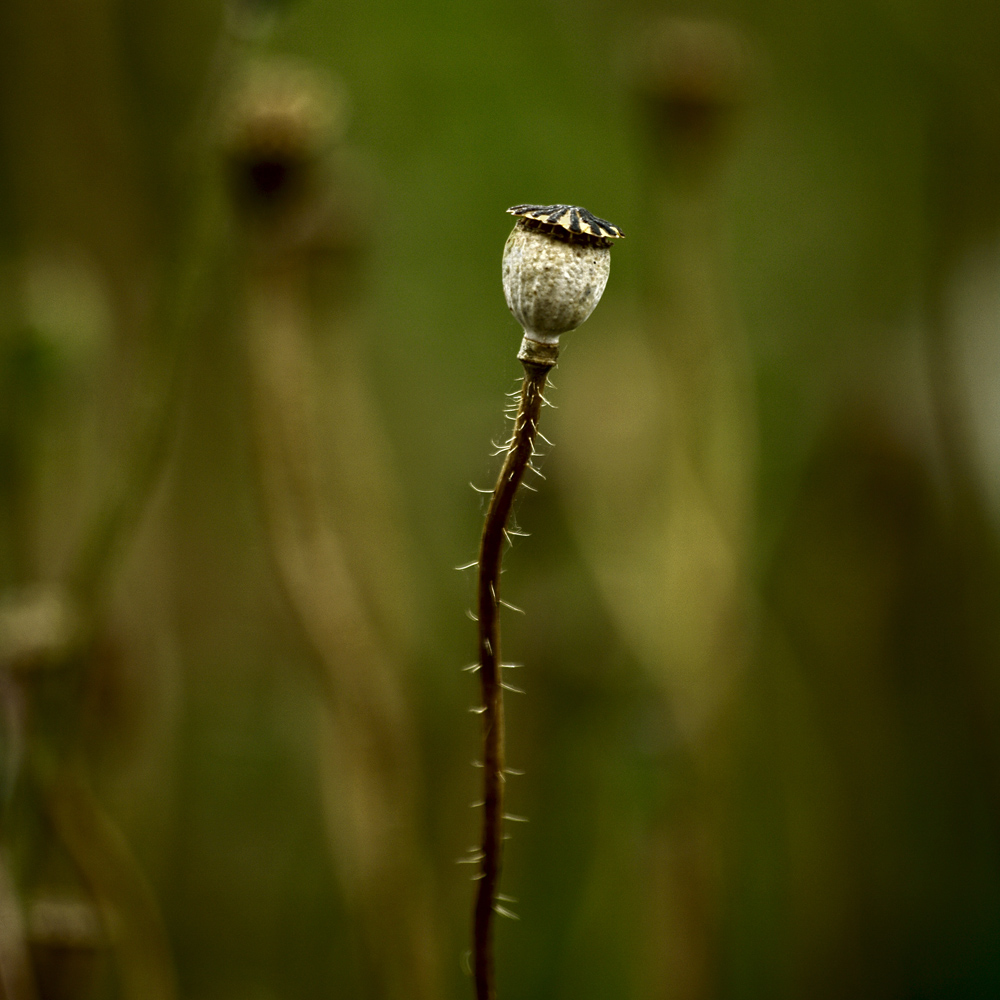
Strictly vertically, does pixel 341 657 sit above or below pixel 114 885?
above

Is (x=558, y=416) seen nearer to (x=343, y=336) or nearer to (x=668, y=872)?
(x=343, y=336)

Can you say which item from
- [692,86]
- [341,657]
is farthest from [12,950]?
[692,86]

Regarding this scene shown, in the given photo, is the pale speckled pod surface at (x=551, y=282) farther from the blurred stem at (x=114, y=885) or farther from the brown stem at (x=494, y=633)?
the blurred stem at (x=114, y=885)

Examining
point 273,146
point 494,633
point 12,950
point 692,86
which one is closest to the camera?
point 494,633

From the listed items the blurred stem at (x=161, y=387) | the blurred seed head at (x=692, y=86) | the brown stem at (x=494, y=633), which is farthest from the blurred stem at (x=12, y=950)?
the blurred seed head at (x=692, y=86)

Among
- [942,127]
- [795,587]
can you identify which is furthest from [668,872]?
[942,127]

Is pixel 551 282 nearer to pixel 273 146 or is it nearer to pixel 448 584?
pixel 273 146

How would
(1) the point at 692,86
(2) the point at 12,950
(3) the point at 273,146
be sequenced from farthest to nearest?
(1) the point at 692,86 → (3) the point at 273,146 → (2) the point at 12,950
